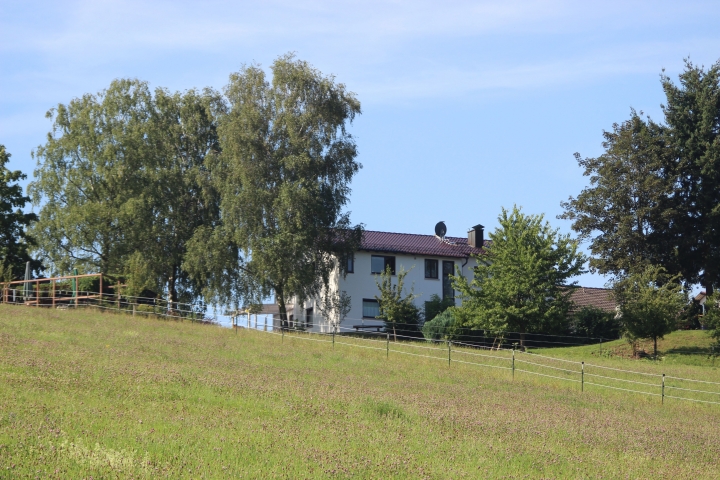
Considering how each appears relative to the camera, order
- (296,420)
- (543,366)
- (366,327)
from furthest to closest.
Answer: (366,327) → (543,366) → (296,420)

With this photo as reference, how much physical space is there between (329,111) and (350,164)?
3626 mm

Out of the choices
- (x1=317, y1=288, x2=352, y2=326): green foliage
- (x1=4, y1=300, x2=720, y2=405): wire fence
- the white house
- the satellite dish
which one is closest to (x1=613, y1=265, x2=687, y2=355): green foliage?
(x1=4, y1=300, x2=720, y2=405): wire fence

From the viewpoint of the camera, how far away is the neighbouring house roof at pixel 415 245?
6334cm

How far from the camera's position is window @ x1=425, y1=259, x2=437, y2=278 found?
64312mm

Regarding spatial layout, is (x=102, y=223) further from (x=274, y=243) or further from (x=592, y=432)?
(x=592, y=432)

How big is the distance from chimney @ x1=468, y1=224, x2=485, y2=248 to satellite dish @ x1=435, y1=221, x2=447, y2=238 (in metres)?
2.22

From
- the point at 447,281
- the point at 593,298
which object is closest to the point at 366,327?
the point at 447,281

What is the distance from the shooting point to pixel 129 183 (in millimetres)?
57688

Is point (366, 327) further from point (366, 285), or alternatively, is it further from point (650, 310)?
point (650, 310)

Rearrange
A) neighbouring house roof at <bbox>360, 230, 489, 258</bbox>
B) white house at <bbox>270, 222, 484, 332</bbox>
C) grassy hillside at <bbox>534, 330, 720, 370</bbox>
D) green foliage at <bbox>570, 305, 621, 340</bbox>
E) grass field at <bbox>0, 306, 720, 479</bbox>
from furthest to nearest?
neighbouring house roof at <bbox>360, 230, 489, 258</bbox>
white house at <bbox>270, 222, 484, 332</bbox>
green foliage at <bbox>570, 305, 621, 340</bbox>
grassy hillside at <bbox>534, 330, 720, 370</bbox>
grass field at <bbox>0, 306, 720, 479</bbox>

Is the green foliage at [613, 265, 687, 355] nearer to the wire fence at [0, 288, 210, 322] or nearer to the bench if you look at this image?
the bench

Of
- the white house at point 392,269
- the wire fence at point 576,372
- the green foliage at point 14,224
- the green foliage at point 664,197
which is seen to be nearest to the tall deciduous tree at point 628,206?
the green foliage at point 664,197

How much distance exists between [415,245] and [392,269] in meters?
3.27

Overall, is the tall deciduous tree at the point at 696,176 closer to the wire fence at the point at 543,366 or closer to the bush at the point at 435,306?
the bush at the point at 435,306
